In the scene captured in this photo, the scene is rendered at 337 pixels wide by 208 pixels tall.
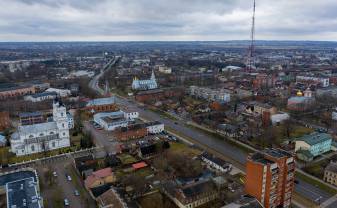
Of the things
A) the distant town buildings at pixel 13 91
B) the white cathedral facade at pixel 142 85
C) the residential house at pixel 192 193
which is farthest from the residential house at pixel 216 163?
the distant town buildings at pixel 13 91

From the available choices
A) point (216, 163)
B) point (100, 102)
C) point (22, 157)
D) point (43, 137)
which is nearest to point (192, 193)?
point (216, 163)

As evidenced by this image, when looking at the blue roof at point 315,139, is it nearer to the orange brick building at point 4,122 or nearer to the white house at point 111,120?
the white house at point 111,120

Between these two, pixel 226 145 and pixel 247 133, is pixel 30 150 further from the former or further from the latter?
pixel 247 133

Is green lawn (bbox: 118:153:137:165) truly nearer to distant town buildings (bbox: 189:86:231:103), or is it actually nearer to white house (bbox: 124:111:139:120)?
white house (bbox: 124:111:139:120)

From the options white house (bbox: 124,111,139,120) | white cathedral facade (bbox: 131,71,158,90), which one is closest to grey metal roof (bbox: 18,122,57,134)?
white house (bbox: 124,111,139,120)

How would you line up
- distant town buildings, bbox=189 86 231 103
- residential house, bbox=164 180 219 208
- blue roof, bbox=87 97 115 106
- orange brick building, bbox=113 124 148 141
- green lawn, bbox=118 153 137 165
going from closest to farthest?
residential house, bbox=164 180 219 208 < green lawn, bbox=118 153 137 165 < orange brick building, bbox=113 124 148 141 < blue roof, bbox=87 97 115 106 < distant town buildings, bbox=189 86 231 103
